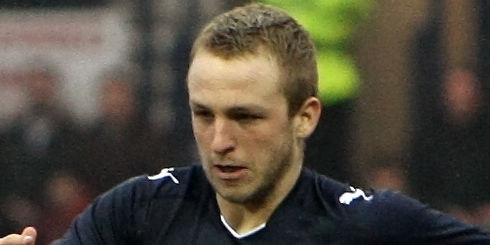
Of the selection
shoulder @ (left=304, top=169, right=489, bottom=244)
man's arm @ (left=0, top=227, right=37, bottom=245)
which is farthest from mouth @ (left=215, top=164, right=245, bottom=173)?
man's arm @ (left=0, top=227, right=37, bottom=245)

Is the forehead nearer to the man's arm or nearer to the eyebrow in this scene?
the eyebrow

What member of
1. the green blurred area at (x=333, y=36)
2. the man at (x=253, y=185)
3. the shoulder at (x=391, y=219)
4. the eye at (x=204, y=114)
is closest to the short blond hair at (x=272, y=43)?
the man at (x=253, y=185)

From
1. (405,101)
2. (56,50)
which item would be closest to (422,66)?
(405,101)

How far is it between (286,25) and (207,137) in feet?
0.95

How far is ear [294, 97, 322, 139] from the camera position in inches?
92.7

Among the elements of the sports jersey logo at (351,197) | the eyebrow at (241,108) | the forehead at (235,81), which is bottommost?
the sports jersey logo at (351,197)

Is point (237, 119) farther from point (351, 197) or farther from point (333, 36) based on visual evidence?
point (333, 36)

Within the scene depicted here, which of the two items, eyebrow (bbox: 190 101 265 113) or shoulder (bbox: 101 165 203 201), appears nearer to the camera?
eyebrow (bbox: 190 101 265 113)

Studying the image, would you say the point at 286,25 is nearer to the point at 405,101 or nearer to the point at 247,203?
the point at 247,203

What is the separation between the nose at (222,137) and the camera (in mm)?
2227

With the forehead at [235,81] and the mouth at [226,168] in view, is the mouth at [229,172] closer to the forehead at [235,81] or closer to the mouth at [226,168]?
the mouth at [226,168]

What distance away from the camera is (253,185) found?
227cm

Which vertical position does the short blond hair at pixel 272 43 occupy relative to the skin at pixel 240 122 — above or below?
above

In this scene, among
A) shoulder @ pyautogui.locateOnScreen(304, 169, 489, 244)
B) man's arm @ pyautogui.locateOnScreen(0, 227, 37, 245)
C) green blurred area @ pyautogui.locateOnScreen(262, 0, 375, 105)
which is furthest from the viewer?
green blurred area @ pyautogui.locateOnScreen(262, 0, 375, 105)
